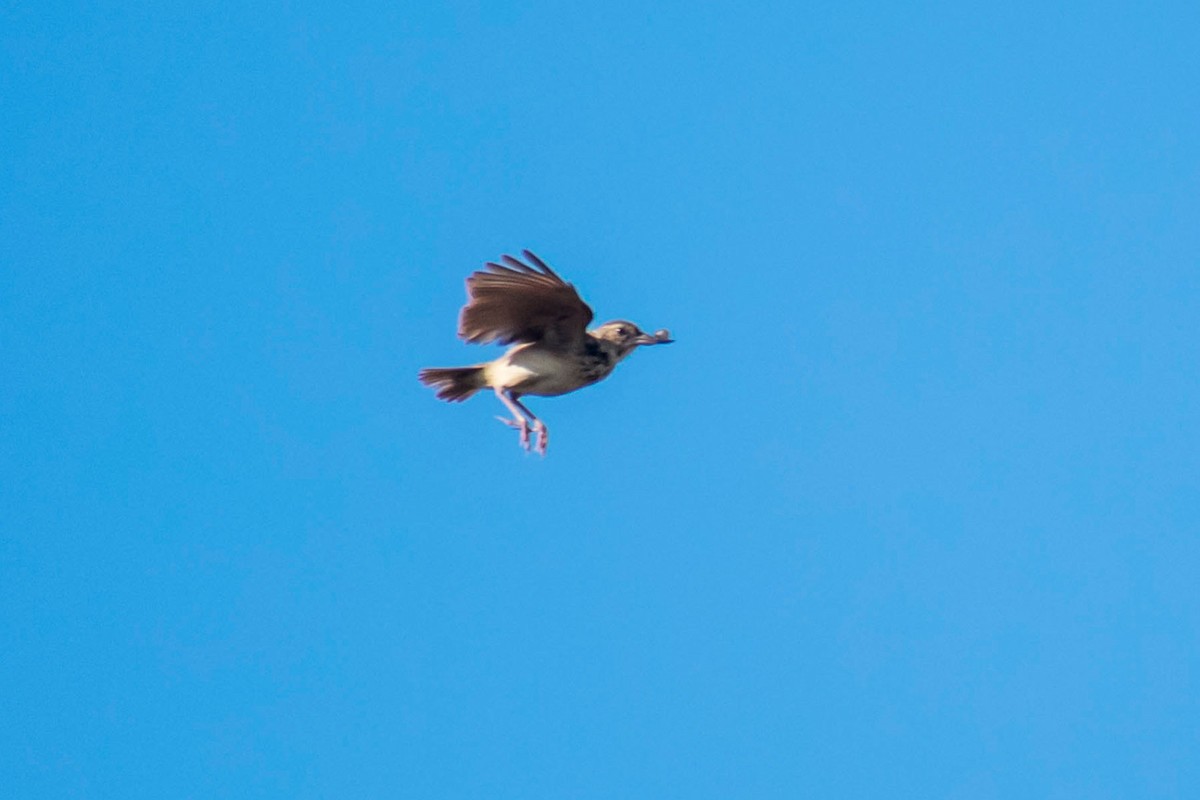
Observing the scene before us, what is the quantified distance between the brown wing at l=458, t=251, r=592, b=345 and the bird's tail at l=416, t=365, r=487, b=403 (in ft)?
2.40

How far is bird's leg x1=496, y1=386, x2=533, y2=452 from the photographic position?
1520cm

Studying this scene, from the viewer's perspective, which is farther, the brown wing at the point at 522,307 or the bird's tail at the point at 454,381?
the bird's tail at the point at 454,381

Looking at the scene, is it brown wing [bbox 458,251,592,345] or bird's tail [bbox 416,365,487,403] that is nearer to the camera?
brown wing [bbox 458,251,592,345]

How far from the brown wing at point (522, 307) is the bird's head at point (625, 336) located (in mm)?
410

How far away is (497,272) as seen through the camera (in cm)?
1450

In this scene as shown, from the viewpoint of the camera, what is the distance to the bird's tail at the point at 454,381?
1597 cm

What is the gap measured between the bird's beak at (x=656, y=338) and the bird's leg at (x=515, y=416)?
3.64 feet

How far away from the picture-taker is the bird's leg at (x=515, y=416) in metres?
15.2

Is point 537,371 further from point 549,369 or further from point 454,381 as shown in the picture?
point 454,381

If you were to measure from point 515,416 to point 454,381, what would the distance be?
0.94m

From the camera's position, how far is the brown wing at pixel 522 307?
14.5 meters

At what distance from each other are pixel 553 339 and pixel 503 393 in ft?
2.22

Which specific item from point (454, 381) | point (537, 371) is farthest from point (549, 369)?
point (454, 381)

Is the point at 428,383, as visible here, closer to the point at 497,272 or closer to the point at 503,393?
the point at 503,393
